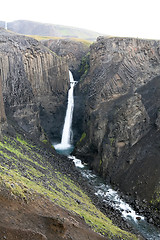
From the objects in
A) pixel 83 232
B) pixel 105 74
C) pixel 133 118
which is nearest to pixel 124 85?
pixel 105 74

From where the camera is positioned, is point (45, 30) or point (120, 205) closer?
point (120, 205)

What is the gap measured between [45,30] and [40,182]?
430ft

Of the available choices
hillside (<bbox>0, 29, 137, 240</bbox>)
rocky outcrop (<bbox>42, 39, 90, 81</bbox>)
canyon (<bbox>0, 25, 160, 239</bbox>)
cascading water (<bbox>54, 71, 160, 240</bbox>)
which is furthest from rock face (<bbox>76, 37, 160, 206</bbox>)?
rocky outcrop (<bbox>42, 39, 90, 81</bbox>)

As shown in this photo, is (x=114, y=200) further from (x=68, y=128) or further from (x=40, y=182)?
(x=68, y=128)

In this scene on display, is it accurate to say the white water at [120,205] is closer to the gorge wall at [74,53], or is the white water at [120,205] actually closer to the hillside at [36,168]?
the hillside at [36,168]

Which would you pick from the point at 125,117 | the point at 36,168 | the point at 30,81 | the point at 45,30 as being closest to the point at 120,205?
the point at 36,168

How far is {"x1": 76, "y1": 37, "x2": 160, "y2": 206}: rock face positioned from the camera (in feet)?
107

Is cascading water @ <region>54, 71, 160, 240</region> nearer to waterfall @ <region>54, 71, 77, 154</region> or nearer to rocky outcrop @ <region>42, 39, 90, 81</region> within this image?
waterfall @ <region>54, 71, 77, 154</region>

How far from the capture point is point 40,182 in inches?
888

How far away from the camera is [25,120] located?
135 ft

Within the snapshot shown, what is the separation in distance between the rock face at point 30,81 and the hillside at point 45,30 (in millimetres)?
93515

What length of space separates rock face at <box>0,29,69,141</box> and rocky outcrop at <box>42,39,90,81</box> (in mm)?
10678

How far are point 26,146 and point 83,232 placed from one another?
61.8ft

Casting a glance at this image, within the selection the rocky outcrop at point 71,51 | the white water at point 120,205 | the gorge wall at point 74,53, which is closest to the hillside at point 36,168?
the white water at point 120,205
